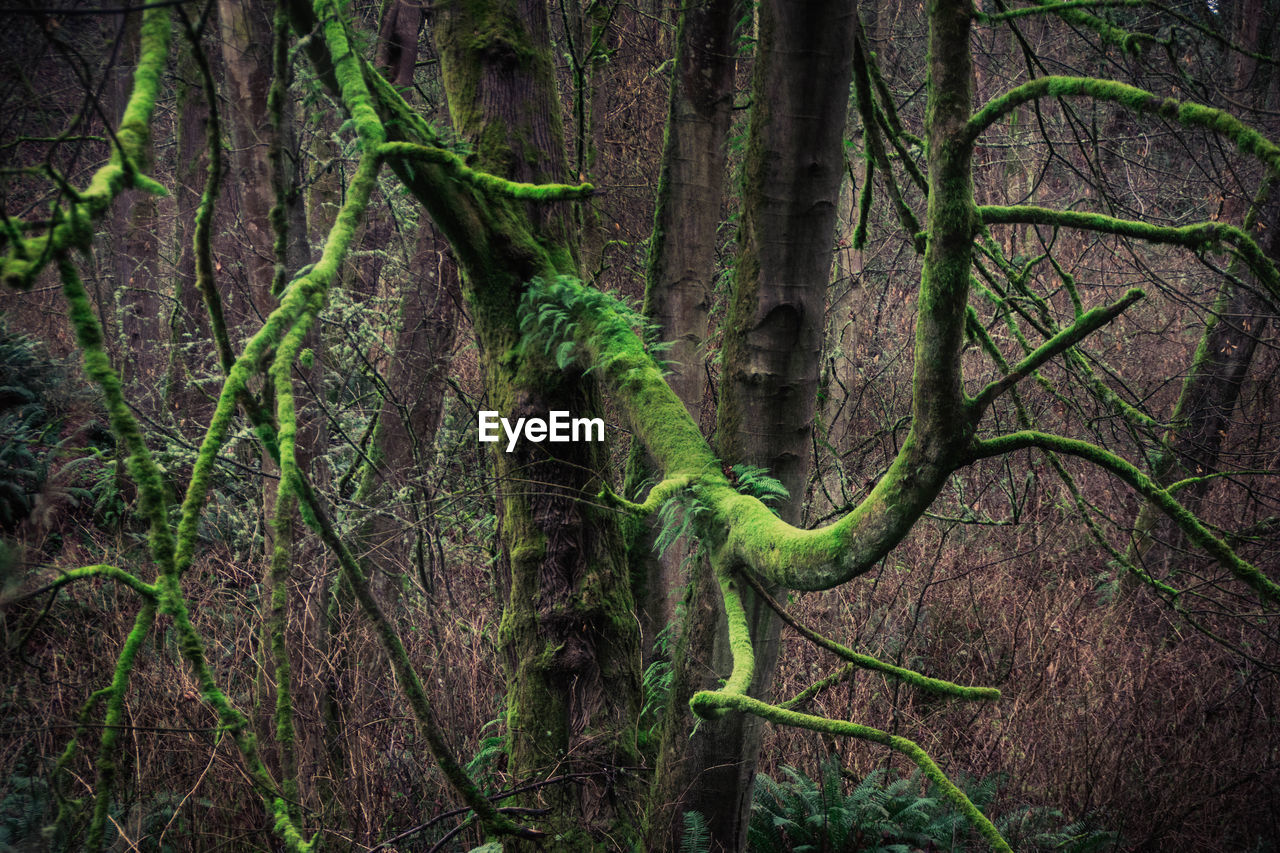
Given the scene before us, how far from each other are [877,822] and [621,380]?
2.95m

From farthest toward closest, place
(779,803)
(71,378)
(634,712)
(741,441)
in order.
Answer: (71,378) → (779,803) → (634,712) → (741,441)

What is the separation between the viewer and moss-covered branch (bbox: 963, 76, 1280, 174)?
1.27 meters

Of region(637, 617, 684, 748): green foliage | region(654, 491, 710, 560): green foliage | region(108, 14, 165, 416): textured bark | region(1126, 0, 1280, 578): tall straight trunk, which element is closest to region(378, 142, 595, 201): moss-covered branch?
region(654, 491, 710, 560): green foliage

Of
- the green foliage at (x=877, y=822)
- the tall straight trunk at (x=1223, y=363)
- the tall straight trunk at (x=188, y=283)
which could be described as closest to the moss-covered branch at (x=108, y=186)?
the green foliage at (x=877, y=822)

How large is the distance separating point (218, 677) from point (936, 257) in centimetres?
453

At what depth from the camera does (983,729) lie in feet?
16.1

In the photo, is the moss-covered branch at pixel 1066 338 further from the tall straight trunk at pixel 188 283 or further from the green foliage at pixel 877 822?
the tall straight trunk at pixel 188 283

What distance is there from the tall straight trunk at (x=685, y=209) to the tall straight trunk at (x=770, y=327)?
83 centimetres

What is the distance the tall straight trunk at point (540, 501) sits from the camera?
2.86 meters

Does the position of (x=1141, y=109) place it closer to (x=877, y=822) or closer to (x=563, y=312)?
(x=563, y=312)

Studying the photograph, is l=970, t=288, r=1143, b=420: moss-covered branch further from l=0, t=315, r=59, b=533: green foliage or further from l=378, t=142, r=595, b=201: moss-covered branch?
l=0, t=315, r=59, b=533: green foliage

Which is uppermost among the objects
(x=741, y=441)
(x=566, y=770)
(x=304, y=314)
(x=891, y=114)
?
(x=891, y=114)

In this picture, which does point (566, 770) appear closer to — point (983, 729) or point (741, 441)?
point (741, 441)

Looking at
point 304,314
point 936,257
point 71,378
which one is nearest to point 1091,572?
point 936,257
